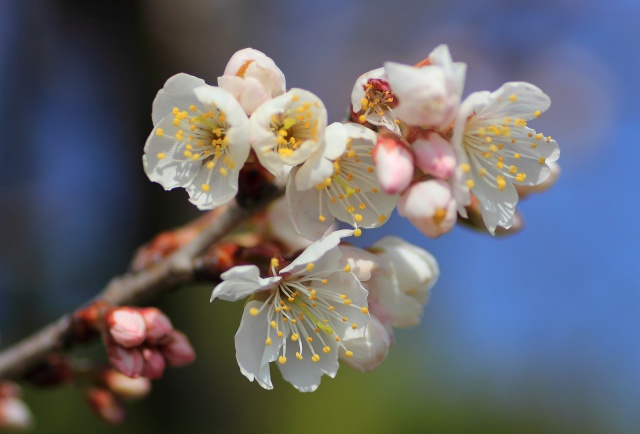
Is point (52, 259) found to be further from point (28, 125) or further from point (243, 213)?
point (243, 213)

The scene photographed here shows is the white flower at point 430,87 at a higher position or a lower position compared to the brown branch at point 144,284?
higher

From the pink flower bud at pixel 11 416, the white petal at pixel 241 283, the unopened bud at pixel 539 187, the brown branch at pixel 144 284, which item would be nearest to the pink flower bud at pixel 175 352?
the brown branch at pixel 144 284

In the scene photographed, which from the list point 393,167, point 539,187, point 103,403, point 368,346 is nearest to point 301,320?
point 368,346

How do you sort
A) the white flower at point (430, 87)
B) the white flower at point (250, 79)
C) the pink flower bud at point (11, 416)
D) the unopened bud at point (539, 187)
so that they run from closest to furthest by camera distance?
1. the white flower at point (430, 87)
2. the white flower at point (250, 79)
3. the unopened bud at point (539, 187)
4. the pink flower bud at point (11, 416)

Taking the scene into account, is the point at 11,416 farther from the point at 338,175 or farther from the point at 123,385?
the point at 338,175

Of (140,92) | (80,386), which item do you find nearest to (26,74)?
(140,92)

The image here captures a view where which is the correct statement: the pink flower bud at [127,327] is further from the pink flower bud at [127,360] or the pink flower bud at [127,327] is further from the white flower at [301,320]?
the white flower at [301,320]

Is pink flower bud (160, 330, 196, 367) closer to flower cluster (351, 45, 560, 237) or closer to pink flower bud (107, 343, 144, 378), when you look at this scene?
pink flower bud (107, 343, 144, 378)
